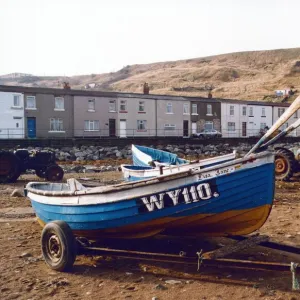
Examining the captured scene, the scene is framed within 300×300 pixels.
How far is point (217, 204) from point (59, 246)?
2.88 metres

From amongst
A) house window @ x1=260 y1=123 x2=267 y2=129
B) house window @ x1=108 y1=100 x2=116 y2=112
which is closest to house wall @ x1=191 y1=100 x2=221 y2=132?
house window @ x1=260 y1=123 x2=267 y2=129

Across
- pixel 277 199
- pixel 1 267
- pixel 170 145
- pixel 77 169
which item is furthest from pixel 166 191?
pixel 170 145

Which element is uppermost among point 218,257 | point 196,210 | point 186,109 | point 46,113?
point 186,109

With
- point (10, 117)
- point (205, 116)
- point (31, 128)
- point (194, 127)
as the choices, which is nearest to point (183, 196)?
point (10, 117)

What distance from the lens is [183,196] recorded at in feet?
25.4

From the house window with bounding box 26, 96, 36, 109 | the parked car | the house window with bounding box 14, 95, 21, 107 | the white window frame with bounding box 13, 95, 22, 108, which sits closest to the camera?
the white window frame with bounding box 13, 95, 22, 108

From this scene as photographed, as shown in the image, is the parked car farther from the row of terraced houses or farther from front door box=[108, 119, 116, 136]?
front door box=[108, 119, 116, 136]

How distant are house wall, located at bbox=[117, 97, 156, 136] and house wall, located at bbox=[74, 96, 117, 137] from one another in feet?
4.17

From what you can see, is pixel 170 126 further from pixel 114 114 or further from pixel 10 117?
pixel 10 117

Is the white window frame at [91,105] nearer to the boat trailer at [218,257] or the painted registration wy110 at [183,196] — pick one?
the boat trailer at [218,257]

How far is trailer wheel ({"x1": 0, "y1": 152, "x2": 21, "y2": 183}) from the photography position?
1984 centimetres

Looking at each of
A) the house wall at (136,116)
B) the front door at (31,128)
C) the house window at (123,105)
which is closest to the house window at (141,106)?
the house wall at (136,116)

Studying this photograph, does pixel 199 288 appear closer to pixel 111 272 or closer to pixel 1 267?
pixel 111 272

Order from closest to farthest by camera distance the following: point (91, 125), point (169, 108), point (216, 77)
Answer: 1. point (91, 125)
2. point (169, 108)
3. point (216, 77)
